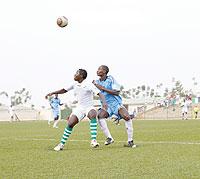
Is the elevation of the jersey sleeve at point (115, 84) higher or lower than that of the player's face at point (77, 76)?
lower

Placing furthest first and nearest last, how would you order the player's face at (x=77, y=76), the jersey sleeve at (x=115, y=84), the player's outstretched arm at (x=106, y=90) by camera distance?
the jersey sleeve at (x=115, y=84) → the player's outstretched arm at (x=106, y=90) → the player's face at (x=77, y=76)

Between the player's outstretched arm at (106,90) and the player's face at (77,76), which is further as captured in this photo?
the player's outstretched arm at (106,90)

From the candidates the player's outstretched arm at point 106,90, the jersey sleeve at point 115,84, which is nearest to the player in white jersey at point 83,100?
the player's outstretched arm at point 106,90

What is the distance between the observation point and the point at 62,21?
1283cm

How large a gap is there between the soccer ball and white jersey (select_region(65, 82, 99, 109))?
5.70ft

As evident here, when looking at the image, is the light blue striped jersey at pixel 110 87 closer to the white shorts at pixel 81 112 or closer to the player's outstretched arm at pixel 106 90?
the player's outstretched arm at pixel 106 90

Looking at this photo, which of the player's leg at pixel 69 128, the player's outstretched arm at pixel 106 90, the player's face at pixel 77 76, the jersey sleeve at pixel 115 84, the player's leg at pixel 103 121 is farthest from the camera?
the player's leg at pixel 103 121

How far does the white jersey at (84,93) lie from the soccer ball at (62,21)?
1.74 meters

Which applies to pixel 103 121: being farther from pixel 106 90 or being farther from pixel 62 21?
pixel 62 21

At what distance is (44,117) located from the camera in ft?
331

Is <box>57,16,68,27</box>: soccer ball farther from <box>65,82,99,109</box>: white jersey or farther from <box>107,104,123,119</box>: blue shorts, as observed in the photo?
<box>107,104,123,119</box>: blue shorts

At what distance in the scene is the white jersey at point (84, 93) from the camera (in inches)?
471

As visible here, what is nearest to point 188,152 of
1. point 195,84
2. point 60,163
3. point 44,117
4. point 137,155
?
point 137,155

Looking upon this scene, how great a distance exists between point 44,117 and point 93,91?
89521 mm
